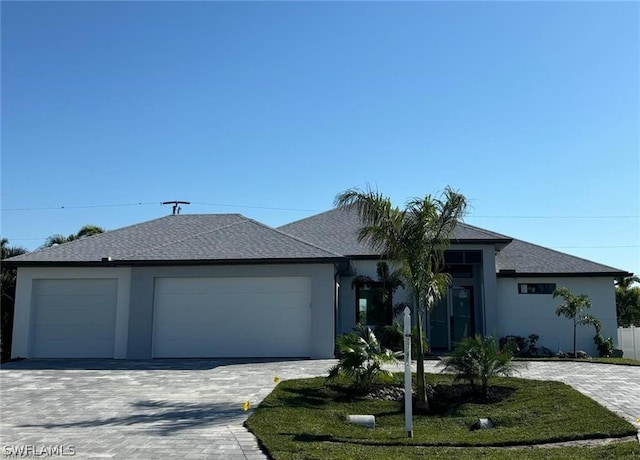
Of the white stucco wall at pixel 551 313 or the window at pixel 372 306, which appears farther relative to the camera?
the white stucco wall at pixel 551 313

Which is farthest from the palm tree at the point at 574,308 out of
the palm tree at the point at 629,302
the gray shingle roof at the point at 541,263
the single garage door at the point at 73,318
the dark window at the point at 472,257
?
the palm tree at the point at 629,302

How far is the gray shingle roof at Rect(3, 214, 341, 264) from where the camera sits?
57.3ft

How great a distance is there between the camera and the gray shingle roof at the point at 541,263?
2050cm

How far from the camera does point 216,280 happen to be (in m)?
17.6

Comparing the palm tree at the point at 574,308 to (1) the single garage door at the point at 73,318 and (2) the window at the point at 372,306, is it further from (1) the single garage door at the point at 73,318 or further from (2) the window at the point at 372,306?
(1) the single garage door at the point at 73,318

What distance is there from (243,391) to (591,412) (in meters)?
6.47

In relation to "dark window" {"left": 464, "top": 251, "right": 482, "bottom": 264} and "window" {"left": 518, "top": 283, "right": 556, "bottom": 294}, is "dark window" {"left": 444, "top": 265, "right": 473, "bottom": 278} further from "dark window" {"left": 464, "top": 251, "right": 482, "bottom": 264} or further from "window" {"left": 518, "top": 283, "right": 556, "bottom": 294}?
"window" {"left": 518, "top": 283, "right": 556, "bottom": 294}

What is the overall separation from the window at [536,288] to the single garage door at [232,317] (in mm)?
8580

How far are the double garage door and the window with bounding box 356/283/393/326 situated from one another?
3354 millimetres

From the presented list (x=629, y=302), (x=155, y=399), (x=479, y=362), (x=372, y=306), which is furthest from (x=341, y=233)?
(x=629, y=302)

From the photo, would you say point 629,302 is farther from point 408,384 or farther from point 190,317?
point 408,384

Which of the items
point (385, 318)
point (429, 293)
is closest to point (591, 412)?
point (429, 293)

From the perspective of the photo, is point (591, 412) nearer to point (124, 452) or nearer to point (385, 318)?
point (124, 452)

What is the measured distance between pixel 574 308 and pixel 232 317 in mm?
11625
